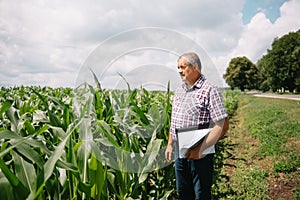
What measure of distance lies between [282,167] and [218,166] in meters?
0.97

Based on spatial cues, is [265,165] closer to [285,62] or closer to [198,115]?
[198,115]

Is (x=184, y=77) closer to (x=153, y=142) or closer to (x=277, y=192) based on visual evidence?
(x=153, y=142)

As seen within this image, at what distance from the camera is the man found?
6.68 ft

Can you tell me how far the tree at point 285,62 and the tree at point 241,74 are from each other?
1323 centimetres

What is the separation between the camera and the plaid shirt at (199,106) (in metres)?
2.03

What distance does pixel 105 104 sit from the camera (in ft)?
9.34

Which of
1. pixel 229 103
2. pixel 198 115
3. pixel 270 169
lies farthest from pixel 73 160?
pixel 229 103

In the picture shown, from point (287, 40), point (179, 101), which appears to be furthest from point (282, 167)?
point (287, 40)

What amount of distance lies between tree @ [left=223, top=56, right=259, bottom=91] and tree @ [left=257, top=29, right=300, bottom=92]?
1323 cm

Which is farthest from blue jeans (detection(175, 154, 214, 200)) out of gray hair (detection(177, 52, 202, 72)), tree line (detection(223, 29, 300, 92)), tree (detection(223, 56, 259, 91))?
tree (detection(223, 56, 259, 91))

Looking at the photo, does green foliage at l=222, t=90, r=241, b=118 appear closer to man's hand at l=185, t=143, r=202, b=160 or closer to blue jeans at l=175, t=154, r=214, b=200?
blue jeans at l=175, t=154, r=214, b=200

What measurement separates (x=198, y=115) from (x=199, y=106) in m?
0.08

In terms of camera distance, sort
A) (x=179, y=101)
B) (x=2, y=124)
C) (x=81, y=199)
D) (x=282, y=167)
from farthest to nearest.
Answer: (x=282, y=167), (x=2, y=124), (x=179, y=101), (x=81, y=199)

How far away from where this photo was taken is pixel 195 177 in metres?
2.27
